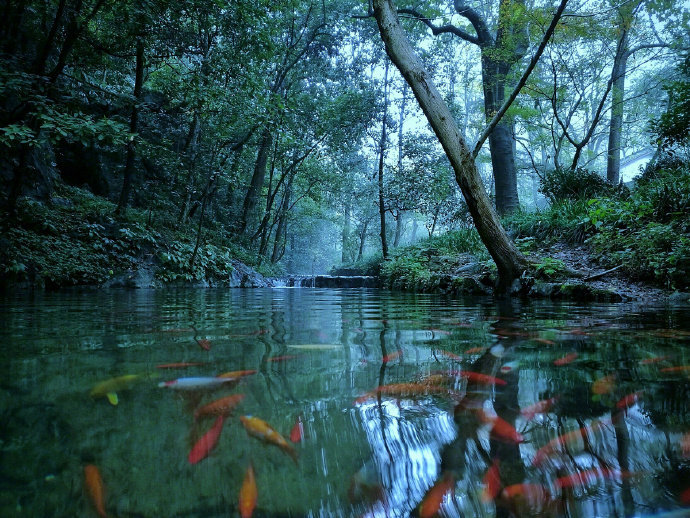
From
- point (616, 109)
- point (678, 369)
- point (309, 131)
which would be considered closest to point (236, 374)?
point (678, 369)

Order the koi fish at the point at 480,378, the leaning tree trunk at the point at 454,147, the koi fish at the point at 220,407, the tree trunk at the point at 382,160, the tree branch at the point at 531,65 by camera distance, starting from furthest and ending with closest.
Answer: the tree trunk at the point at 382,160 < the leaning tree trunk at the point at 454,147 < the tree branch at the point at 531,65 < the koi fish at the point at 480,378 < the koi fish at the point at 220,407

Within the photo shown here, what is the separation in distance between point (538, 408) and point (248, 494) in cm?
69

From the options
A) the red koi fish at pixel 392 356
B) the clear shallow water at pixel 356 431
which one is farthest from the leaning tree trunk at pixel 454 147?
A: the red koi fish at pixel 392 356

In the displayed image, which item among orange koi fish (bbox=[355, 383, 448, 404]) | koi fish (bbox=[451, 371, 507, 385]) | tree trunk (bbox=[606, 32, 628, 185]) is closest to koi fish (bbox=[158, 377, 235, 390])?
orange koi fish (bbox=[355, 383, 448, 404])

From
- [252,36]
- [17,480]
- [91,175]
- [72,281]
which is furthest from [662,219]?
[91,175]

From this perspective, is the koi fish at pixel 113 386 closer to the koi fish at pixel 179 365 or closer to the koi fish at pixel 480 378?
the koi fish at pixel 179 365

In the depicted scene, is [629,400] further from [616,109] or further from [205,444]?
[616,109]

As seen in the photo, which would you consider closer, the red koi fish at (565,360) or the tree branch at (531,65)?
the red koi fish at (565,360)

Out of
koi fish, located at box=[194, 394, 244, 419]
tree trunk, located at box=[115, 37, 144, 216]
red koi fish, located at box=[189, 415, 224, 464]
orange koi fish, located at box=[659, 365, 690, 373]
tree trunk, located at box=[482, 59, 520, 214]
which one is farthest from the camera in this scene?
tree trunk, located at box=[482, 59, 520, 214]

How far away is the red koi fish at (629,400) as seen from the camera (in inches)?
35.6

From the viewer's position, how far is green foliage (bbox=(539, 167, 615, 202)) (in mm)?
9195

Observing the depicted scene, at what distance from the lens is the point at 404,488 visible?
580mm

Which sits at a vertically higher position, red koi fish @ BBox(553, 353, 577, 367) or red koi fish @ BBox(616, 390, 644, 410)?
red koi fish @ BBox(616, 390, 644, 410)

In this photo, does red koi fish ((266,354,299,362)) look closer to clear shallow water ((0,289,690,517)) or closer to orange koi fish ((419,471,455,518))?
clear shallow water ((0,289,690,517))
